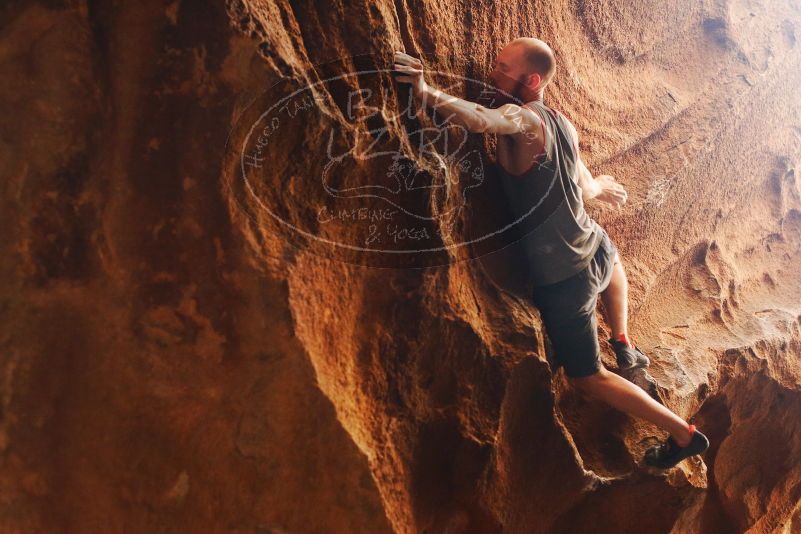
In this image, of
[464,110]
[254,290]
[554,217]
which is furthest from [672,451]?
[254,290]

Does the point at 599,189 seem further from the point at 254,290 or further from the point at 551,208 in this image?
the point at 254,290

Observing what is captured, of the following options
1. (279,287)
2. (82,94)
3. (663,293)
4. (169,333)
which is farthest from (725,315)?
(82,94)

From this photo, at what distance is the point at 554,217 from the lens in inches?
67.2

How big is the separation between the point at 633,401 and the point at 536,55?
101 cm

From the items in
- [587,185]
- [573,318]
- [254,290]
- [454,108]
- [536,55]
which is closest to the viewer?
[254,290]

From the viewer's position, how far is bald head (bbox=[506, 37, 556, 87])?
5.46ft

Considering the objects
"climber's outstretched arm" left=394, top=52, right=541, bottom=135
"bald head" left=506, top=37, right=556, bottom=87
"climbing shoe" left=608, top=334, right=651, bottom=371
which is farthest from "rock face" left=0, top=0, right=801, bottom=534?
"climbing shoe" left=608, top=334, right=651, bottom=371

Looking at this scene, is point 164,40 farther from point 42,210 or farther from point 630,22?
point 630,22

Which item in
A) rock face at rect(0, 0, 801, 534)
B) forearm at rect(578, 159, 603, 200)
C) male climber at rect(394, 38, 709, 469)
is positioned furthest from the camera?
forearm at rect(578, 159, 603, 200)

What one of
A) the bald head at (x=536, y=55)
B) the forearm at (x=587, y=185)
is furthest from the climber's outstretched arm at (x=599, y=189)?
the bald head at (x=536, y=55)

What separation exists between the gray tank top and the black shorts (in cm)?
4

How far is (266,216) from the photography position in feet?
4.31

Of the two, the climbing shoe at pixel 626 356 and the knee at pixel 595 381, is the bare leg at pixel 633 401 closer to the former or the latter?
the knee at pixel 595 381

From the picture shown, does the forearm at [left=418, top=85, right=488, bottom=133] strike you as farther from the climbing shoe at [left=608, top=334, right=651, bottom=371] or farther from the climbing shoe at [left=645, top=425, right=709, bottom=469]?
the climbing shoe at [left=645, top=425, right=709, bottom=469]
